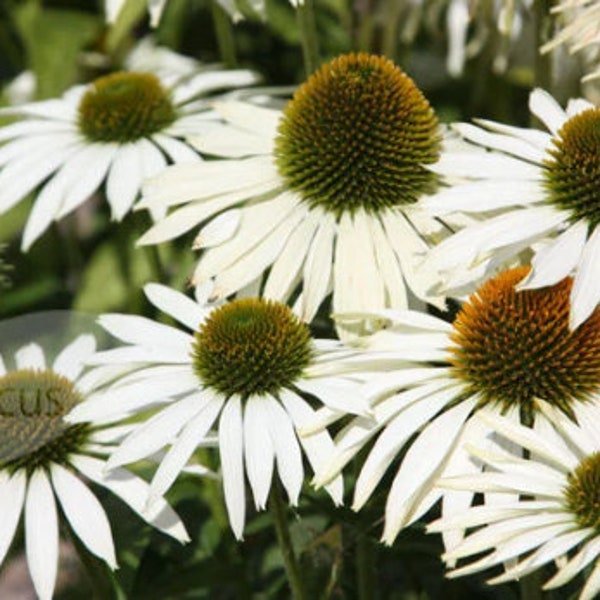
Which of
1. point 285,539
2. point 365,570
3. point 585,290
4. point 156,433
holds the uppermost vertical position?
point 585,290

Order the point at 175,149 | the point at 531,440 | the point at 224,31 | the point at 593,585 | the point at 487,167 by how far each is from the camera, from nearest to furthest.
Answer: the point at 593,585 < the point at 531,440 < the point at 487,167 < the point at 175,149 < the point at 224,31

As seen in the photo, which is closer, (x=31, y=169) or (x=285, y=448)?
(x=285, y=448)

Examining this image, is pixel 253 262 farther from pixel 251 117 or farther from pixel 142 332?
pixel 251 117

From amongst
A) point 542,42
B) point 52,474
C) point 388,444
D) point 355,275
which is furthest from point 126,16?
point 388,444

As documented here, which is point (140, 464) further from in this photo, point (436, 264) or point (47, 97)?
point (47, 97)

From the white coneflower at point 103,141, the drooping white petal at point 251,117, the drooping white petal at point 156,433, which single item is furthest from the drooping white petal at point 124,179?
the drooping white petal at point 156,433

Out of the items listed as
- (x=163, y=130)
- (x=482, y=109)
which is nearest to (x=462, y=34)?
(x=482, y=109)
